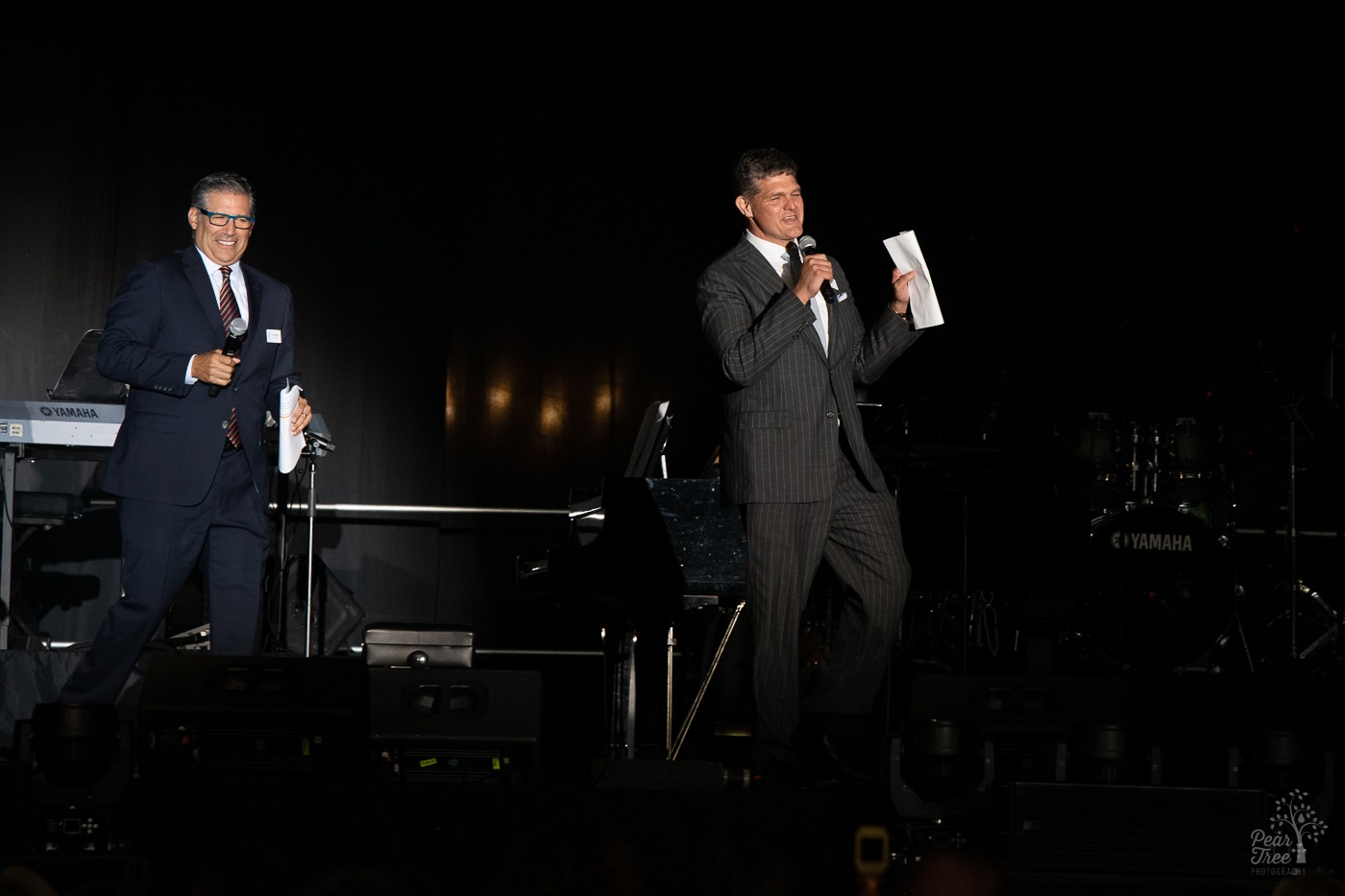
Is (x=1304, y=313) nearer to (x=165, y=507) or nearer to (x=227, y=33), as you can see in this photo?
(x=227, y=33)

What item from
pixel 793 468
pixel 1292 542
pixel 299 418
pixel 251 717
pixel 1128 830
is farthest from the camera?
pixel 1292 542

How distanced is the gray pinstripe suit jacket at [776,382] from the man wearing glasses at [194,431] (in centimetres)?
130

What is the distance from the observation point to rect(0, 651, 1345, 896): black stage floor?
3.10 metres

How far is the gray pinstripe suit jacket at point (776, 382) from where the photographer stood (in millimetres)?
3818

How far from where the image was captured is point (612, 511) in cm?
423

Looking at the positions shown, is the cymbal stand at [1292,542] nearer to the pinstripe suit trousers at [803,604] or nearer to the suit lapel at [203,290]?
the pinstripe suit trousers at [803,604]

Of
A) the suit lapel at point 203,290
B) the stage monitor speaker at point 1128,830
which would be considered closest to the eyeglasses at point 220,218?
the suit lapel at point 203,290

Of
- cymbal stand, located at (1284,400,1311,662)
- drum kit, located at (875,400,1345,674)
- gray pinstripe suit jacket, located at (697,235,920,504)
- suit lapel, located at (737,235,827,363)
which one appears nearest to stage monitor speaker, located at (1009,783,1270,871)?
gray pinstripe suit jacket, located at (697,235,920,504)

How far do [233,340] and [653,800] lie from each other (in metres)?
1.77

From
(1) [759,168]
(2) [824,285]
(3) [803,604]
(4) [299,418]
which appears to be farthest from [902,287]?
(4) [299,418]

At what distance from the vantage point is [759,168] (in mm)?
3967

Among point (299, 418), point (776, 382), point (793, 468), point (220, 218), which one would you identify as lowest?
point (793, 468)

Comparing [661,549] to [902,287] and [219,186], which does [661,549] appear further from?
[219,186]

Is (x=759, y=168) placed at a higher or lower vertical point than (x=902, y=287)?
higher
